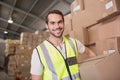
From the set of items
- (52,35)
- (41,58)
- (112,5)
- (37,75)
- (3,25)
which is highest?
(3,25)

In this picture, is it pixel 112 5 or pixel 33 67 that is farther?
pixel 112 5

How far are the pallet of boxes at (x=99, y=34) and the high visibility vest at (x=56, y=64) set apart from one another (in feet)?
0.30

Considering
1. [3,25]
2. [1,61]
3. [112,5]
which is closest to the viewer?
[112,5]

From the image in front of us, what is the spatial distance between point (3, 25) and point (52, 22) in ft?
38.9

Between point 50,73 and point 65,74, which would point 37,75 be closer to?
point 50,73

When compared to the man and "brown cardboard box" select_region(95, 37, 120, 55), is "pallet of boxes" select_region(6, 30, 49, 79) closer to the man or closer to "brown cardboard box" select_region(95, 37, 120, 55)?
"brown cardboard box" select_region(95, 37, 120, 55)

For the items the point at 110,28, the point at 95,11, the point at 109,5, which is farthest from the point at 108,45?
the point at 95,11

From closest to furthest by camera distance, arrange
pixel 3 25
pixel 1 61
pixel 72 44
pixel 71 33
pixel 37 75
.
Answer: pixel 37 75
pixel 72 44
pixel 71 33
pixel 1 61
pixel 3 25

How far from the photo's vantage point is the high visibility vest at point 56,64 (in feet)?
6.70

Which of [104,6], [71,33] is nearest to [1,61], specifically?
[71,33]

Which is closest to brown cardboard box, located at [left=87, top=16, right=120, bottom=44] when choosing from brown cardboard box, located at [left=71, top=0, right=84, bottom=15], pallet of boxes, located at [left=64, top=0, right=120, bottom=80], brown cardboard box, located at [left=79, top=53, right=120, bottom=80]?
pallet of boxes, located at [left=64, top=0, right=120, bottom=80]

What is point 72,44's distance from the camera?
2219 millimetres

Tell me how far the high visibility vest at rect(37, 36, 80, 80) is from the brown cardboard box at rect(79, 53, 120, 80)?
5.2 inches

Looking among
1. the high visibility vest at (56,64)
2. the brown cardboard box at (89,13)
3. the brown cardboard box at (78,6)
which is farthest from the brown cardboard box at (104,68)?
the brown cardboard box at (78,6)
